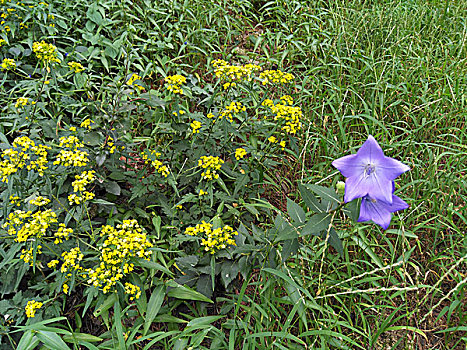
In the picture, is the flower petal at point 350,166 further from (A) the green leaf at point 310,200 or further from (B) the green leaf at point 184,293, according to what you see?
(B) the green leaf at point 184,293

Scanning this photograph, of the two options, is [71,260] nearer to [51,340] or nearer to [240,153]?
[51,340]

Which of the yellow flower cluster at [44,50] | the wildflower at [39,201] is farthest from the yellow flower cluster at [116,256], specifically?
the yellow flower cluster at [44,50]

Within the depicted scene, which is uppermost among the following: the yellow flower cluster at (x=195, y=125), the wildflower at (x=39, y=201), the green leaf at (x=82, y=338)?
the yellow flower cluster at (x=195, y=125)

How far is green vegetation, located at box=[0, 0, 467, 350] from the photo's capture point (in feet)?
5.60

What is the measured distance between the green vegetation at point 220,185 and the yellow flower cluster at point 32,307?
0.02 m

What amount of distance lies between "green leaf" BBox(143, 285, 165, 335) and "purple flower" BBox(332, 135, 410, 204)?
985 millimetres

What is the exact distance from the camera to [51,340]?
4.91ft

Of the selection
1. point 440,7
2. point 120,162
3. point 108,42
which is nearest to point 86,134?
point 120,162

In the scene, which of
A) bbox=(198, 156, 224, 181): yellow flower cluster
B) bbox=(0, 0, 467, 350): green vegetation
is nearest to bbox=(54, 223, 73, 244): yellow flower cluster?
bbox=(0, 0, 467, 350): green vegetation

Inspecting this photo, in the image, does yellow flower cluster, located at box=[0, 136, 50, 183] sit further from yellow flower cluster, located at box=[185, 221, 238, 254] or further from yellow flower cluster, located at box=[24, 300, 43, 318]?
yellow flower cluster, located at box=[185, 221, 238, 254]

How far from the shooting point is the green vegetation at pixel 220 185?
1.71 meters

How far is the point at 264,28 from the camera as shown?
366 centimetres

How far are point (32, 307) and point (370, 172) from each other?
4.68 ft

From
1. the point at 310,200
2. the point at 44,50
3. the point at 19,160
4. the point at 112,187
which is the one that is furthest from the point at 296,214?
the point at 44,50
